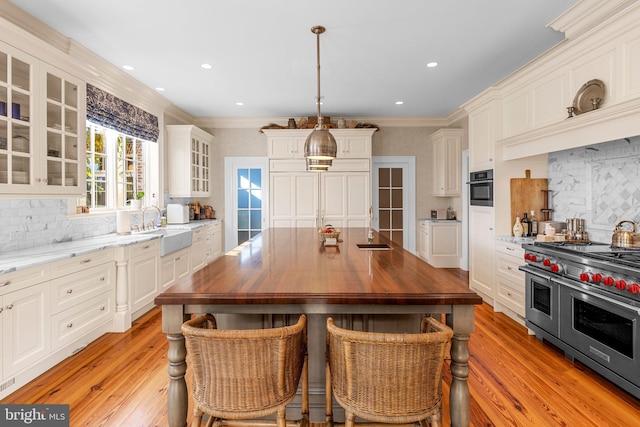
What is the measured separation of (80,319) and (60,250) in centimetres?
59

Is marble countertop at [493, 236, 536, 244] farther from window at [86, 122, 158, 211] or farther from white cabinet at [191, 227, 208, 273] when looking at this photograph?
window at [86, 122, 158, 211]

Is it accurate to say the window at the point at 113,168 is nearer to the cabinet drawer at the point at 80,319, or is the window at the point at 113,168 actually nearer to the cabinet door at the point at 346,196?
the cabinet drawer at the point at 80,319

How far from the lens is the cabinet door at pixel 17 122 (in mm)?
2381

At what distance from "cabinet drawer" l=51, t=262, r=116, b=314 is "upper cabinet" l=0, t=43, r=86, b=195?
688 mm

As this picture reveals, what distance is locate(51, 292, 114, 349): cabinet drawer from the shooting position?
2.65 meters

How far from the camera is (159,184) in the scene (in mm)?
5215

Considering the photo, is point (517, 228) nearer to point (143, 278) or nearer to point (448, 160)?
point (448, 160)

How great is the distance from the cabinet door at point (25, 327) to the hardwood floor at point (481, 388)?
7.8 inches

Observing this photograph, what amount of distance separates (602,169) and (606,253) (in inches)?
41.0

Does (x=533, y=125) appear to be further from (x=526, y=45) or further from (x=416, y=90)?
(x=416, y=90)

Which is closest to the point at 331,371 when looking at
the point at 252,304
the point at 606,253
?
the point at 252,304

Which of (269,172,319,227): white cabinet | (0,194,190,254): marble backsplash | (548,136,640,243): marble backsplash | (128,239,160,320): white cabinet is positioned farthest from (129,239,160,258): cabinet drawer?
(548,136,640,243): marble backsplash

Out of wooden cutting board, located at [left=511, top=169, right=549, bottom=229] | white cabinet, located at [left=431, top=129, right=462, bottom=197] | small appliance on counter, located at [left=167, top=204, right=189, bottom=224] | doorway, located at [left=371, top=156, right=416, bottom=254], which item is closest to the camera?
wooden cutting board, located at [left=511, top=169, right=549, bottom=229]

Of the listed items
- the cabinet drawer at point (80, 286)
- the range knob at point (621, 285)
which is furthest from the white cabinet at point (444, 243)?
the cabinet drawer at point (80, 286)
